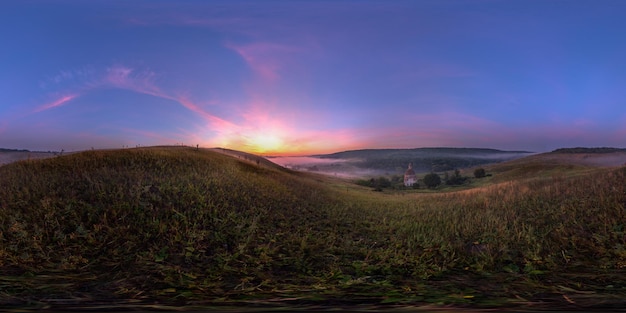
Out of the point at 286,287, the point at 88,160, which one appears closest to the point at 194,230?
the point at 286,287

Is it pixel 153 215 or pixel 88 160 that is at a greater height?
pixel 88 160

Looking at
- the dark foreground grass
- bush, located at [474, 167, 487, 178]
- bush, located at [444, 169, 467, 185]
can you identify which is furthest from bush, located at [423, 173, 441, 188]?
the dark foreground grass

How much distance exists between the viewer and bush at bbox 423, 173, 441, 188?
560 inches

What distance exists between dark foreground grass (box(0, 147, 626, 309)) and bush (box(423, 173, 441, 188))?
7.77 meters

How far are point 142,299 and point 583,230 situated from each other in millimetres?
5539

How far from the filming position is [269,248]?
12.0ft

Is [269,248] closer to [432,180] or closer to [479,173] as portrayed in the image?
[432,180]

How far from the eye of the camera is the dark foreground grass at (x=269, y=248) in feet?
8.32

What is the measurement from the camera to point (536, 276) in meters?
3.00

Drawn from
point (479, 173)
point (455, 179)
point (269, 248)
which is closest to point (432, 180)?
point (455, 179)

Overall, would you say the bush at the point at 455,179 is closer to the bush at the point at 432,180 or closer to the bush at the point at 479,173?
the bush at the point at 432,180

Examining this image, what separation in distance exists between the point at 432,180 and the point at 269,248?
12604 mm

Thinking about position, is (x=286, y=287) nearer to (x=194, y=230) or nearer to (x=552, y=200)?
(x=194, y=230)

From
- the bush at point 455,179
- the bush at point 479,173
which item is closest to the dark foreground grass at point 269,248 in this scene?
the bush at point 455,179
